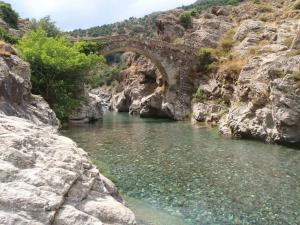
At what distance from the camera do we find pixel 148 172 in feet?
61.2

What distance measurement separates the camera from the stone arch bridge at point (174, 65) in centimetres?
5006

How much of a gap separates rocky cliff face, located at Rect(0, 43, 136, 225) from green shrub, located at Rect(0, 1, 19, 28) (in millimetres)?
65343

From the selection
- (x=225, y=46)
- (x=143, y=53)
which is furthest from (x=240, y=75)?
(x=143, y=53)

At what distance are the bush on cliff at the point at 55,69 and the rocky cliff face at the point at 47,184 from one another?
2302 cm

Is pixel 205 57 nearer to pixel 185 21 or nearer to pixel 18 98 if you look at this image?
pixel 185 21

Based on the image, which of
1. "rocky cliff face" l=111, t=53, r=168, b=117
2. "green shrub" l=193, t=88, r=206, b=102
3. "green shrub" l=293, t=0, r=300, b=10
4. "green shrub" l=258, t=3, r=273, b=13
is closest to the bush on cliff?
"green shrub" l=193, t=88, r=206, b=102

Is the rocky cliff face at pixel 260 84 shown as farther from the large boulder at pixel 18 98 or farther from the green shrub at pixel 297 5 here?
the large boulder at pixel 18 98

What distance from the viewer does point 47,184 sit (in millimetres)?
6906

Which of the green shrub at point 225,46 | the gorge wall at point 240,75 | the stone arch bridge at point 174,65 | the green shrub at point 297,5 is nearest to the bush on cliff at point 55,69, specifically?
the gorge wall at point 240,75

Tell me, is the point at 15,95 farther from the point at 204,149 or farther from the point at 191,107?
the point at 191,107

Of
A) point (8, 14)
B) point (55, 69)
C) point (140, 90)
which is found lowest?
point (140, 90)

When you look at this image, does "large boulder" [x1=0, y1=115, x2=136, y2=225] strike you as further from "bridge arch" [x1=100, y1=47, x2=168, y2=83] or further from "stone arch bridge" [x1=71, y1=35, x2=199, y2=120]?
"stone arch bridge" [x1=71, y1=35, x2=199, y2=120]

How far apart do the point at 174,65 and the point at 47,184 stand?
4599 cm

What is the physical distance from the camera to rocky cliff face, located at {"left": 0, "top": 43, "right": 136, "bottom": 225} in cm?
632
